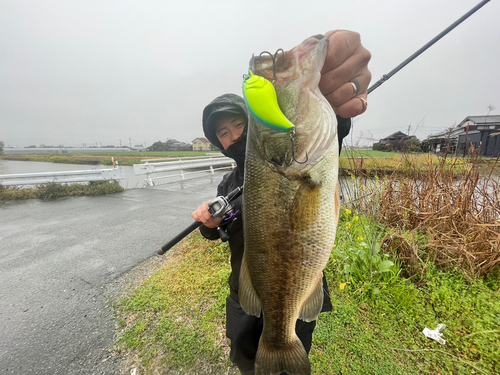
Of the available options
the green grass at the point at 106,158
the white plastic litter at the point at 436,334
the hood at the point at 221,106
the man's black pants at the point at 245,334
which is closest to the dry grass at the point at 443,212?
the white plastic litter at the point at 436,334

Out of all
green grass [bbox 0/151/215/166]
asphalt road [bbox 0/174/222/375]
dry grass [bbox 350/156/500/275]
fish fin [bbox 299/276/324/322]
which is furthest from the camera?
green grass [bbox 0/151/215/166]

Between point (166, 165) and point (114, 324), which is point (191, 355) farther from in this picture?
point (166, 165)

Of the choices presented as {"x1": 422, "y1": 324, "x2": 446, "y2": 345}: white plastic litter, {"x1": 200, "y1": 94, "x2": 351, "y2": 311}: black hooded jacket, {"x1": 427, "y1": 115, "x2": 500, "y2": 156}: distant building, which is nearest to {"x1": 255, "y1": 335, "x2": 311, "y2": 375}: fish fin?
{"x1": 200, "y1": 94, "x2": 351, "y2": 311}: black hooded jacket

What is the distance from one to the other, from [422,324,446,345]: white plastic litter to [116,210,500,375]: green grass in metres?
0.05

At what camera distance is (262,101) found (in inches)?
39.5

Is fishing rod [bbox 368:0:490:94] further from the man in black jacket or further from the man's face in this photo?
the man's face

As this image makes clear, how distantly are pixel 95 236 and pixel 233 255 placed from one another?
16.3 feet

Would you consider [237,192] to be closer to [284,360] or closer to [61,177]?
[284,360]

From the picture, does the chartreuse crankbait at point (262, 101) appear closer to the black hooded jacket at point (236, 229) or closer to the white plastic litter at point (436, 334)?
the black hooded jacket at point (236, 229)

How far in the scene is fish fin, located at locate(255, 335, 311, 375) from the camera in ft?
Answer: 4.81

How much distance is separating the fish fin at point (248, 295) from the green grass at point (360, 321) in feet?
4.33

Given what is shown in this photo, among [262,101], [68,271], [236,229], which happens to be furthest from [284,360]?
[68,271]

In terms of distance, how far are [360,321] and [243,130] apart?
250 cm

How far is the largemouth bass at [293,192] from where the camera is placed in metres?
1.21
